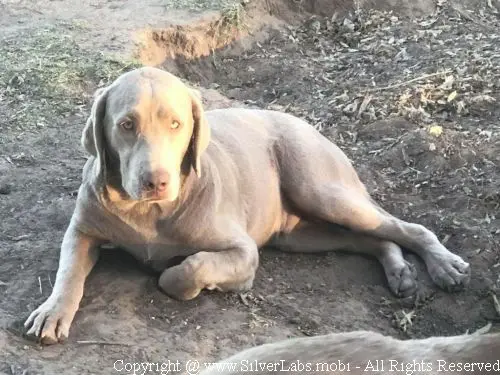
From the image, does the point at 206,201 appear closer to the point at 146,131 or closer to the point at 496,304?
the point at 146,131

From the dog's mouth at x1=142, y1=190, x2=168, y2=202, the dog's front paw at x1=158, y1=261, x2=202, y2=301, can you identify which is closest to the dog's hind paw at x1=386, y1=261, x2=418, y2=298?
the dog's front paw at x1=158, y1=261, x2=202, y2=301

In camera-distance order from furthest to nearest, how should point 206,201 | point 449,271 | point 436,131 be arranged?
1. point 436,131
2. point 449,271
3. point 206,201

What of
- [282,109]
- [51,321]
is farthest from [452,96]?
[51,321]

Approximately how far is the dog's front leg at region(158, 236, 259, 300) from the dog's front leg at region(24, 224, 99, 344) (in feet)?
1.36

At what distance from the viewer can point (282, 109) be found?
732cm

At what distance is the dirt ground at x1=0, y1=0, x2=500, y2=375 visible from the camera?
14.7ft

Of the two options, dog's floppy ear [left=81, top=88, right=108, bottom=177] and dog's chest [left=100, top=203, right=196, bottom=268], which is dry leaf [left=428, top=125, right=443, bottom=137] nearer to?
dog's chest [left=100, top=203, right=196, bottom=268]

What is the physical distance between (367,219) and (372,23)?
4.06 m

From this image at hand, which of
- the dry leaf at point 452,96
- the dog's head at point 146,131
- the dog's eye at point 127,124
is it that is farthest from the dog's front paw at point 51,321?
the dry leaf at point 452,96

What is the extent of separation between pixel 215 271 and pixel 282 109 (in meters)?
2.98

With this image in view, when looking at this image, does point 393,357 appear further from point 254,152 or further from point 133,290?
point 254,152

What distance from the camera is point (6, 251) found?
16.4ft

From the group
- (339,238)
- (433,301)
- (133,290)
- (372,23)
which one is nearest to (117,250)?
(133,290)

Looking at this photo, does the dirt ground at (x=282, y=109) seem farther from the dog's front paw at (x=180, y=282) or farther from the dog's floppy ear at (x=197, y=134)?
the dog's floppy ear at (x=197, y=134)
